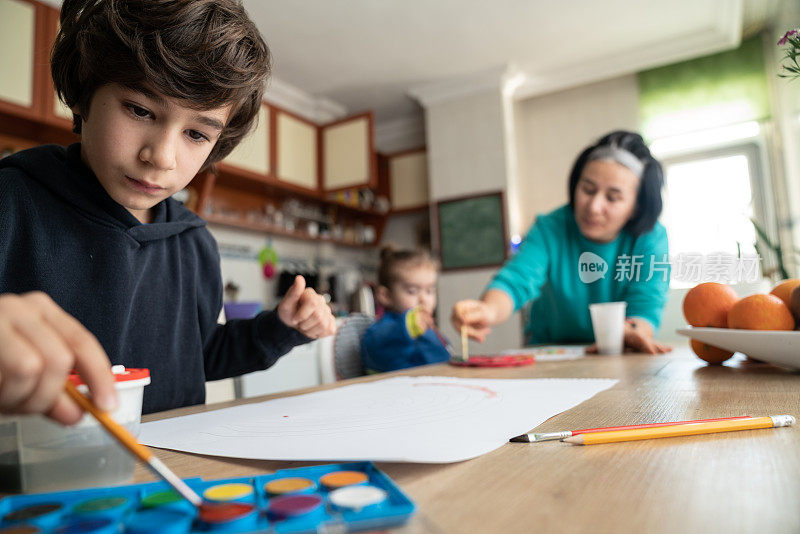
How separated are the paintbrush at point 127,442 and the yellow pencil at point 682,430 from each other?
26 cm

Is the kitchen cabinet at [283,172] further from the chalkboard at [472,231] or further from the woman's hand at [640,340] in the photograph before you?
the woman's hand at [640,340]

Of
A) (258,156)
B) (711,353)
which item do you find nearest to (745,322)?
(711,353)

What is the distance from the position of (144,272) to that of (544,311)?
3.85 ft

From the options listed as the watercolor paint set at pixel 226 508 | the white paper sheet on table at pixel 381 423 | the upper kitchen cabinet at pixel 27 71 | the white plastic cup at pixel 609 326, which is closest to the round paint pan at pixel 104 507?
the watercolor paint set at pixel 226 508

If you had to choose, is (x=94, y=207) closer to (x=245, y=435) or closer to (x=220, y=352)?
(x=220, y=352)

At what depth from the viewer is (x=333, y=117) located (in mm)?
4293

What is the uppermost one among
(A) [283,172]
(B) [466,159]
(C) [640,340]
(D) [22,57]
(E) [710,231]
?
(D) [22,57]

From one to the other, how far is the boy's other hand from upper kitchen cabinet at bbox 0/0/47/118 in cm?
227

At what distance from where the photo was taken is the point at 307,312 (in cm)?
73

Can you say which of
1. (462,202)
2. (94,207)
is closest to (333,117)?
(462,202)

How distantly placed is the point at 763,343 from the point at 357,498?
677mm

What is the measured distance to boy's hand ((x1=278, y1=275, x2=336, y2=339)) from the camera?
0.73m

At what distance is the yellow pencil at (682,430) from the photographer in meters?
0.38

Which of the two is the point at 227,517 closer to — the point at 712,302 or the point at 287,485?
the point at 287,485
